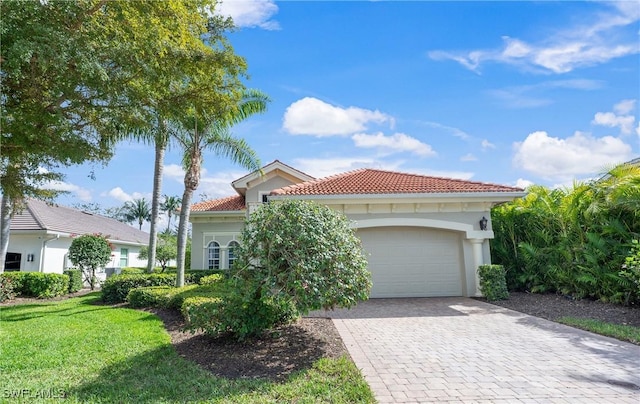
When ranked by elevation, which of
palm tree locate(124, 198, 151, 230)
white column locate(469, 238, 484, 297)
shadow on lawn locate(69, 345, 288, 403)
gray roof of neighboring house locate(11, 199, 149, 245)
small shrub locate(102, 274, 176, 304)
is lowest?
shadow on lawn locate(69, 345, 288, 403)

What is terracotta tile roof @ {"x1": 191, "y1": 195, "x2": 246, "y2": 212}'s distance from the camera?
1805 cm

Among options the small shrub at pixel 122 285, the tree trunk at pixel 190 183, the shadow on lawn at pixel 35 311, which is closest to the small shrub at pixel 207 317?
the shadow on lawn at pixel 35 311

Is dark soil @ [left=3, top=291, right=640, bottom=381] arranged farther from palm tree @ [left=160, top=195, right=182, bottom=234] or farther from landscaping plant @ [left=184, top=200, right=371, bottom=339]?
palm tree @ [left=160, top=195, right=182, bottom=234]

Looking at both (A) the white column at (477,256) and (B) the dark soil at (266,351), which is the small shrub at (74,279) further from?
(A) the white column at (477,256)

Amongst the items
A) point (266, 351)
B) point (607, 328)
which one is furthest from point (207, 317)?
point (607, 328)

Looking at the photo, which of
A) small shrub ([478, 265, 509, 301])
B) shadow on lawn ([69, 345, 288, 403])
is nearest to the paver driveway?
shadow on lawn ([69, 345, 288, 403])

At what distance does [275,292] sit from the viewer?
5.10 meters

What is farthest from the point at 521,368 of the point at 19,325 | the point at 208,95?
the point at 19,325

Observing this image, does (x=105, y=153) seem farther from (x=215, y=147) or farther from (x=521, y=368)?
(x=521, y=368)

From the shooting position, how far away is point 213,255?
60.3 ft

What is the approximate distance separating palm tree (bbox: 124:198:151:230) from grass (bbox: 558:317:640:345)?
2743 inches

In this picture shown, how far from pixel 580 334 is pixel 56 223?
24.7 meters

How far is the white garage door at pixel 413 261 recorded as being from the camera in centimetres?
1175

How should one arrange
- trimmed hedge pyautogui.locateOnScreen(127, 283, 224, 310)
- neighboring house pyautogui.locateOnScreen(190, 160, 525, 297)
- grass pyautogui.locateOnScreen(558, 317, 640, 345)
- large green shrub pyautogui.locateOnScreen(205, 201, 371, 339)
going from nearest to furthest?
large green shrub pyautogui.locateOnScreen(205, 201, 371, 339) → grass pyautogui.locateOnScreen(558, 317, 640, 345) → trimmed hedge pyautogui.locateOnScreen(127, 283, 224, 310) → neighboring house pyautogui.locateOnScreen(190, 160, 525, 297)
